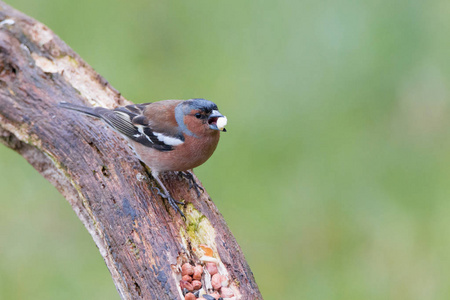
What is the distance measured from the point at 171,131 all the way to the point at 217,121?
1.13 feet

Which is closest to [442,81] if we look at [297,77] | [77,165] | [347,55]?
[347,55]

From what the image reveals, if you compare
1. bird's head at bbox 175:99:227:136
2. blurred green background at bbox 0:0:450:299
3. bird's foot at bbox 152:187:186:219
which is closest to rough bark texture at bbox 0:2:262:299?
bird's foot at bbox 152:187:186:219

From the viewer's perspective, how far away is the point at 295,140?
5.65 metres

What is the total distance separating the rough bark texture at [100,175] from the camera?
304 centimetres

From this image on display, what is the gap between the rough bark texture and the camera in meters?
3.04

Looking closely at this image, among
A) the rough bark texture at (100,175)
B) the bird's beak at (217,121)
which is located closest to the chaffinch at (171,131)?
the bird's beak at (217,121)

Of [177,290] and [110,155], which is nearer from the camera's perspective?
[177,290]

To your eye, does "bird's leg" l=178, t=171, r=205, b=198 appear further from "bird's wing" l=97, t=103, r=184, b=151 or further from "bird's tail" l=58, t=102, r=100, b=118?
"bird's tail" l=58, t=102, r=100, b=118

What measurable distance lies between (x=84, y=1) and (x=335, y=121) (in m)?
3.54

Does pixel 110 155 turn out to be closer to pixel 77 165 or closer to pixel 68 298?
pixel 77 165

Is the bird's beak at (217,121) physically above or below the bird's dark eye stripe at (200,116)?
below

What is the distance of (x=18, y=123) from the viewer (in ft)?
12.3

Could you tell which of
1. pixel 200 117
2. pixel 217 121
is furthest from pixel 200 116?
pixel 217 121

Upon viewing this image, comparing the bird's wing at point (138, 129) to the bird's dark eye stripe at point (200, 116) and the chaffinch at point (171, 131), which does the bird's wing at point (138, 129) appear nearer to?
the chaffinch at point (171, 131)
